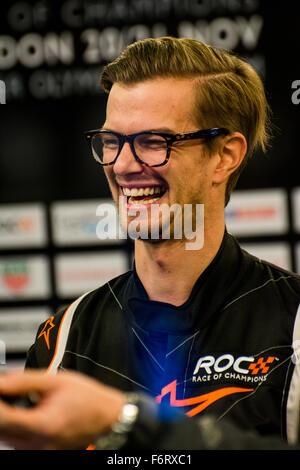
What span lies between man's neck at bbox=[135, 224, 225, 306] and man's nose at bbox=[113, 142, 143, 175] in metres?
0.15

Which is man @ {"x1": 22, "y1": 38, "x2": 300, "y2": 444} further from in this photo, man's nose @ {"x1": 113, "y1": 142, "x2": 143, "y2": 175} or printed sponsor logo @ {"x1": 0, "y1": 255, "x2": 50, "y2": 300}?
printed sponsor logo @ {"x1": 0, "y1": 255, "x2": 50, "y2": 300}

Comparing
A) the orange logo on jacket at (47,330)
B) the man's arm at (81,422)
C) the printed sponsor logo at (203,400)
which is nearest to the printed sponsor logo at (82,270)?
the orange logo on jacket at (47,330)

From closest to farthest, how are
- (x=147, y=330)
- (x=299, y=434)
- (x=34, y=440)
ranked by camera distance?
(x=34, y=440)
(x=299, y=434)
(x=147, y=330)

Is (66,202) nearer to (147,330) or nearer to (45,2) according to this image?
(45,2)

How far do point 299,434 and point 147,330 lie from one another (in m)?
0.31

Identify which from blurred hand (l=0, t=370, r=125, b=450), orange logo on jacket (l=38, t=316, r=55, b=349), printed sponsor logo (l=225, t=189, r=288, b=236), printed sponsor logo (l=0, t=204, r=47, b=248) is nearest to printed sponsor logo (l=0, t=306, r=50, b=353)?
printed sponsor logo (l=0, t=204, r=47, b=248)

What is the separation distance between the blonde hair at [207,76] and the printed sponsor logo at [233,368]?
314 mm

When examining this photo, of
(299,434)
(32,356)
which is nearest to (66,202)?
(32,356)

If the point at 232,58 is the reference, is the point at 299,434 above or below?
below

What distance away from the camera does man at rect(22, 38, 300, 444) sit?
3.19 ft

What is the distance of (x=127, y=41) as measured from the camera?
212 centimetres

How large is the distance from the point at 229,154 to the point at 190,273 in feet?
0.75

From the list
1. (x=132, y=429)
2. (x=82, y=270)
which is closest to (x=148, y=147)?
(x=132, y=429)

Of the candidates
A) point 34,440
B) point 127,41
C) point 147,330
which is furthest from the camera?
point 127,41
